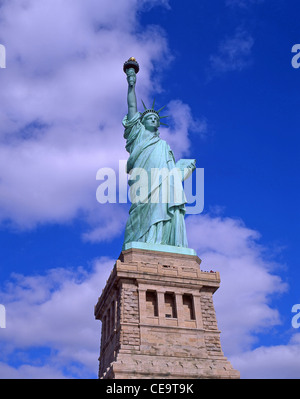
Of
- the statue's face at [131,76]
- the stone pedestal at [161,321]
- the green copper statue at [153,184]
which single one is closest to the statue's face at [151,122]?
the green copper statue at [153,184]

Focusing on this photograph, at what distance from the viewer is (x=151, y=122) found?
28.6 metres

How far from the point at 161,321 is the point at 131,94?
16.8 m

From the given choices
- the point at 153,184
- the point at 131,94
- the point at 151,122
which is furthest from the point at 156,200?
the point at 131,94

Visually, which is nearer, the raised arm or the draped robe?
the draped robe

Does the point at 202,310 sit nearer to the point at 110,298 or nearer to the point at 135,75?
the point at 110,298

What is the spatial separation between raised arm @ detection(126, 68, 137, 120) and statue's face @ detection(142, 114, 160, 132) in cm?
119

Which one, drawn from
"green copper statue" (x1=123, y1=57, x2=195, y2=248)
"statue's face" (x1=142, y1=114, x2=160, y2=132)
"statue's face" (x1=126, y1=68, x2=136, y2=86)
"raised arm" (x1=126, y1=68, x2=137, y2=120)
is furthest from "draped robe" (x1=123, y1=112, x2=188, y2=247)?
"statue's face" (x1=126, y1=68, x2=136, y2=86)

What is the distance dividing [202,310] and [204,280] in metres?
1.45

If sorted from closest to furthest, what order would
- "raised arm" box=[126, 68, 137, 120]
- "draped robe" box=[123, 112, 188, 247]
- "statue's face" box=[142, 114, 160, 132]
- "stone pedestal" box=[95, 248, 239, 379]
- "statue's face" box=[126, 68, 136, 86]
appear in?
1. "stone pedestal" box=[95, 248, 239, 379]
2. "draped robe" box=[123, 112, 188, 247]
3. "statue's face" box=[142, 114, 160, 132]
4. "raised arm" box=[126, 68, 137, 120]
5. "statue's face" box=[126, 68, 136, 86]

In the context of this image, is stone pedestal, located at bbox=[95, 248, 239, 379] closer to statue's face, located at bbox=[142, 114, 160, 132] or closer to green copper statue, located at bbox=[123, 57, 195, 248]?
green copper statue, located at bbox=[123, 57, 195, 248]

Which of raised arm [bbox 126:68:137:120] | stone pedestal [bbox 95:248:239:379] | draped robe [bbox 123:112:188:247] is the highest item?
raised arm [bbox 126:68:137:120]

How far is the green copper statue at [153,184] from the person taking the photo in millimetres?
23938

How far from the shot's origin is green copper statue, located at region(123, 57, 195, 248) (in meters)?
23.9
